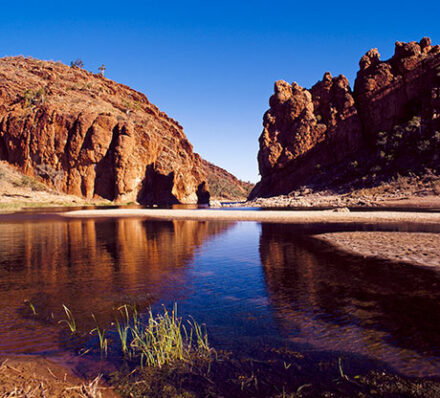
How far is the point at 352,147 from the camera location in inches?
3713

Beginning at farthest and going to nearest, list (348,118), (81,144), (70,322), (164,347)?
(81,144) → (348,118) → (70,322) → (164,347)

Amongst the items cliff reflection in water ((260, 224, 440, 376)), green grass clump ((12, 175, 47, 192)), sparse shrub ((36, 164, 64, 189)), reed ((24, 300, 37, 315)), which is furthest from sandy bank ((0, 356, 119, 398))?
sparse shrub ((36, 164, 64, 189))

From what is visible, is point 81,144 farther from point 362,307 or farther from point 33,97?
point 362,307

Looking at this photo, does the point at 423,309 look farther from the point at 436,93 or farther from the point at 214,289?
the point at 436,93

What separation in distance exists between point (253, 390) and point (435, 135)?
79.7 meters

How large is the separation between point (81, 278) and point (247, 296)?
675cm

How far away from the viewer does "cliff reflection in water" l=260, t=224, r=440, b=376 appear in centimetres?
660

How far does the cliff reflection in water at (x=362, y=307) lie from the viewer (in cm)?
660

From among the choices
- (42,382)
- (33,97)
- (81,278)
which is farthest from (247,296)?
(33,97)

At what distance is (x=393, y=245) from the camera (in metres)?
17.8

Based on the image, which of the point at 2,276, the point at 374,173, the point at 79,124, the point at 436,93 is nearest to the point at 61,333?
the point at 2,276

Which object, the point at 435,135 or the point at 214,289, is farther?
the point at 435,135

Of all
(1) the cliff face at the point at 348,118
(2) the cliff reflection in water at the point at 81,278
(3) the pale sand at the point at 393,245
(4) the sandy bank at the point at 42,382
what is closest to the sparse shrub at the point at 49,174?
(1) the cliff face at the point at 348,118

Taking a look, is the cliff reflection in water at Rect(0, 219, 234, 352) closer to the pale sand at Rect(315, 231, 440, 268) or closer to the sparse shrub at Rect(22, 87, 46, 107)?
the pale sand at Rect(315, 231, 440, 268)
